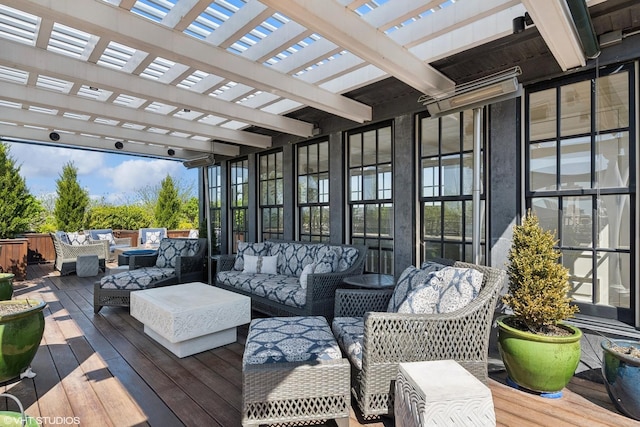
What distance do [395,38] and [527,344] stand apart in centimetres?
267

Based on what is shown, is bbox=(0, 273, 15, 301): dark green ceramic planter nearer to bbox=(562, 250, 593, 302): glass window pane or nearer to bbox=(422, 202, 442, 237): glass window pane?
bbox=(422, 202, 442, 237): glass window pane

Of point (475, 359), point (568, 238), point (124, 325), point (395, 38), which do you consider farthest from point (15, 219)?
point (568, 238)

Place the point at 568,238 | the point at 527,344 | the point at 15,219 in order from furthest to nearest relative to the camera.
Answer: the point at 15,219 → the point at 568,238 → the point at 527,344

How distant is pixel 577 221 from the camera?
3.15 meters

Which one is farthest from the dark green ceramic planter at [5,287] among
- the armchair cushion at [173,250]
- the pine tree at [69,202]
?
the pine tree at [69,202]

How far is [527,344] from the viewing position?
2.43 m

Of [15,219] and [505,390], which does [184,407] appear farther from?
[15,219]

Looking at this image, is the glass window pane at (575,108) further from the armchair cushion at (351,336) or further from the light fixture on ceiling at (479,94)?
the armchair cushion at (351,336)

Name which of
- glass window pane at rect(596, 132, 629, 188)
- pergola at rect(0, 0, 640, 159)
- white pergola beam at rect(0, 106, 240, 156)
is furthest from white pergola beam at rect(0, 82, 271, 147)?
glass window pane at rect(596, 132, 629, 188)

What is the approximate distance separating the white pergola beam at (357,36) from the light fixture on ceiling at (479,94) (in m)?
0.25

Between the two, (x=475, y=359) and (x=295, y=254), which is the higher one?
(x=295, y=254)

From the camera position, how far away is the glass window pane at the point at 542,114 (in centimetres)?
328

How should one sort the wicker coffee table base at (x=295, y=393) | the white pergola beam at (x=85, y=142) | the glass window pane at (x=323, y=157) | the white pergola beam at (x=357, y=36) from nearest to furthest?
the wicker coffee table base at (x=295, y=393) → the white pergola beam at (x=357, y=36) → the glass window pane at (x=323, y=157) → the white pergola beam at (x=85, y=142)

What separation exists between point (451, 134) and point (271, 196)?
3748mm
